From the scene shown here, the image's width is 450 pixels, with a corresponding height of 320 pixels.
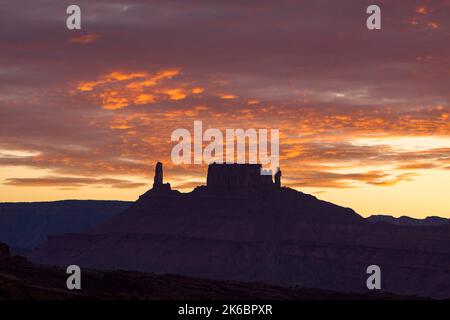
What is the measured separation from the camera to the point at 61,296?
141500mm

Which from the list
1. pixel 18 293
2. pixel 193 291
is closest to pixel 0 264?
pixel 193 291

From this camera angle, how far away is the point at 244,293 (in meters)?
198

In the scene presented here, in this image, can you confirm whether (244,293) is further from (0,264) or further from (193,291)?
(0,264)
